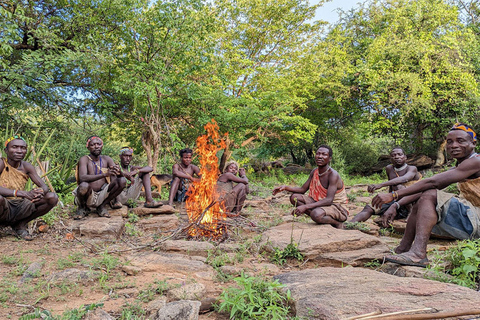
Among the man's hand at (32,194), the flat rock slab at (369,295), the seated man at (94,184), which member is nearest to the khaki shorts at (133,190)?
the seated man at (94,184)

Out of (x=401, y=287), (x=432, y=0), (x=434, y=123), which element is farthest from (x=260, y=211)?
(x=432, y=0)

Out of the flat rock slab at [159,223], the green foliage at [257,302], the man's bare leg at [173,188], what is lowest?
the flat rock slab at [159,223]

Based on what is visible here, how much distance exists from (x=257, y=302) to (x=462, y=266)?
1.92 m

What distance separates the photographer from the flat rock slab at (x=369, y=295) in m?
2.24

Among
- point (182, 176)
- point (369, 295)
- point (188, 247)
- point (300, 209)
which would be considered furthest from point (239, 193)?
point (369, 295)

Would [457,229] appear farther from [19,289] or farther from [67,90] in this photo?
[67,90]

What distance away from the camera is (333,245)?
4.26 m

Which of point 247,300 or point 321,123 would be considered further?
point 321,123

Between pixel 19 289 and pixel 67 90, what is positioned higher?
pixel 67 90

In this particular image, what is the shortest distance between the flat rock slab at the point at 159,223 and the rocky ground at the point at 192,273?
3.1 inches

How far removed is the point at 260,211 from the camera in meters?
7.83

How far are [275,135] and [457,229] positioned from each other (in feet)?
38.7

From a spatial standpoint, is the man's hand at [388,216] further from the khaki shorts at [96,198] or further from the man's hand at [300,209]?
the khaki shorts at [96,198]

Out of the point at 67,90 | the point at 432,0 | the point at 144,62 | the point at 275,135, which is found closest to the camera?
the point at 144,62
